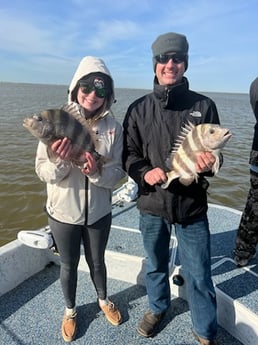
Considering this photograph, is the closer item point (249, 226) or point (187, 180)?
point (187, 180)

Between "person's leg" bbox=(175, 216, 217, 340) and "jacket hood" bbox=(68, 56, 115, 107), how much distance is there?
133 centimetres

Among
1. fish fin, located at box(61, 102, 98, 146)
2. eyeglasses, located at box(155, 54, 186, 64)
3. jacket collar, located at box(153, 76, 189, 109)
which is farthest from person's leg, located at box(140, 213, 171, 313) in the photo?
eyeglasses, located at box(155, 54, 186, 64)

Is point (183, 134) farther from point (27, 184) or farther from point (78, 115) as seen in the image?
point (27, 184)

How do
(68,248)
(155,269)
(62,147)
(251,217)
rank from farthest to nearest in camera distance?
(251,217), (155,269), (68,248), (62,147)

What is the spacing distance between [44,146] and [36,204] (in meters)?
6.88

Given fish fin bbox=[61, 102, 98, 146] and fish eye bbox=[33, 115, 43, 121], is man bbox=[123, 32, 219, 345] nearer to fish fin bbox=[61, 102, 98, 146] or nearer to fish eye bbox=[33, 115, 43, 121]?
fish fin bbox=[61, 102, 98, 146]

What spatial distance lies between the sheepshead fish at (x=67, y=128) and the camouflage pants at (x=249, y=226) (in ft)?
6.02

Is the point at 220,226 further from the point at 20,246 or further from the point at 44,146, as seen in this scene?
the point at 44,146

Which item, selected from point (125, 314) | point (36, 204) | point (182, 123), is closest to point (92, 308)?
point (125, 314)

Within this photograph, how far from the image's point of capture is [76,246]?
307 cm

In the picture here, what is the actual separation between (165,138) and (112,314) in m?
1.94

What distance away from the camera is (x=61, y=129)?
2557 millimetres

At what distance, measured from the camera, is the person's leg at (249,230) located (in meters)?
3.69

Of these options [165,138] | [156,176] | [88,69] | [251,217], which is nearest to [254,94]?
[251,217]
